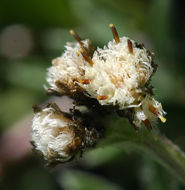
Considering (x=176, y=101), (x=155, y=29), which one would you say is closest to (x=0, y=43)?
(x=155, y=29)

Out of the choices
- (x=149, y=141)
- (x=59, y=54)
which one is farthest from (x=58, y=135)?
(x=59, y=54)

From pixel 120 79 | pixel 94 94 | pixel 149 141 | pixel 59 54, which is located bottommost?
pixel 59 54

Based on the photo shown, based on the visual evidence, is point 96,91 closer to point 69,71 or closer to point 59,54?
point 69,71

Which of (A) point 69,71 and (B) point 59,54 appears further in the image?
(B) point 59,54

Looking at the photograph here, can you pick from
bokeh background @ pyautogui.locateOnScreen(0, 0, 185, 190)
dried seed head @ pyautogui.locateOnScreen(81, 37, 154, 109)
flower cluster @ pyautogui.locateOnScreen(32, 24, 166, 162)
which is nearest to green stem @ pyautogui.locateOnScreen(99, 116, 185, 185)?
flower cluster @ pyautogui.locateOnScreen(32, 24, 166, 162)

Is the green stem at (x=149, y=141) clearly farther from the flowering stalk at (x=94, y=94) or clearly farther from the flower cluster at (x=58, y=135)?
the flower cluster at (x=58, y=135)

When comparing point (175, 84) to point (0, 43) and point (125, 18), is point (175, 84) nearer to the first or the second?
point (125, 18)

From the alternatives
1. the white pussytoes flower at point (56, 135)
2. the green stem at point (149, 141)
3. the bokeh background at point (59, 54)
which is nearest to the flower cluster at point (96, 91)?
the white pussytoes flower at point (56, 135)
